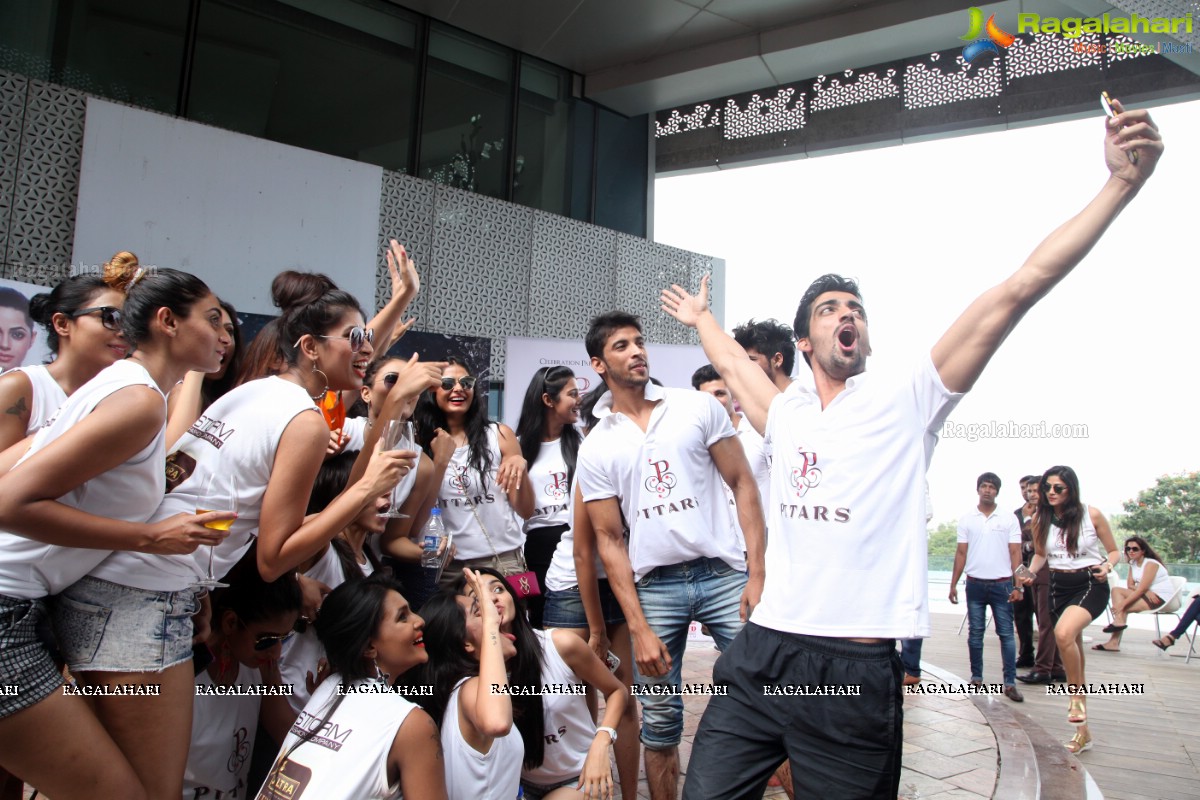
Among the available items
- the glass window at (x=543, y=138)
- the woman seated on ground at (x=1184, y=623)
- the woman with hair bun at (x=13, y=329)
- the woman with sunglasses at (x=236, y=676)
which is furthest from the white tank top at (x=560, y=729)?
the woman seated on ground at (x=1184, y=623)

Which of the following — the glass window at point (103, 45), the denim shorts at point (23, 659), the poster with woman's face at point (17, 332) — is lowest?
the denim shorts at point (23, 659)

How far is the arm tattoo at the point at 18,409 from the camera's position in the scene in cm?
236

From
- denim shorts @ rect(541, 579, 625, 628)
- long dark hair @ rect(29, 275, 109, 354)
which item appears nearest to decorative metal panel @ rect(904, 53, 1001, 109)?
denim shorts @ rect(541, 579, 625, 628)

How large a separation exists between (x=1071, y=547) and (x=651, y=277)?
18.9 ft

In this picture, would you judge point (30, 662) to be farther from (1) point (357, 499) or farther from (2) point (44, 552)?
(1) point (357, 499)

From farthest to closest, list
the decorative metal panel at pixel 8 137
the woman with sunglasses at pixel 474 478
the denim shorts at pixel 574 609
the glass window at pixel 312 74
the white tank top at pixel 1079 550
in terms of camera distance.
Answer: the glass window at pixel 312 74, the white tank top at pixel 1079 550, the decorative metal panel at pixel 8 137, the woman with sunglasses at pixel 474 478, the denim shorts at pixel 574 609

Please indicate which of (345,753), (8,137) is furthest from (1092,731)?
(8,137)

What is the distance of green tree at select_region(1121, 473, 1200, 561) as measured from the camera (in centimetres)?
1023

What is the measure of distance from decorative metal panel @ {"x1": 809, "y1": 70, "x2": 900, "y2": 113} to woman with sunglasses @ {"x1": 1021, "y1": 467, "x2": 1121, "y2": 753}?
17.6 feet

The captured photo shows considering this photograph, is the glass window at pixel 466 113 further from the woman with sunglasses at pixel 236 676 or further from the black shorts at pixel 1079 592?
the woman with sunglasses at pixel 236 676

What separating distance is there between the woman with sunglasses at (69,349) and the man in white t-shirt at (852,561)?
6.43 ft

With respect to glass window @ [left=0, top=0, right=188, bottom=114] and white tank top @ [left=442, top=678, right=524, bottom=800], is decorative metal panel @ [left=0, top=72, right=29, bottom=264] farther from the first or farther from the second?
white tank top @ [left=442, top=678, right=524, bottom=800]

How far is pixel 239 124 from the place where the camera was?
7312 mm

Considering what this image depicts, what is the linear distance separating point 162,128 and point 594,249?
Answer: 4699 millimetres
